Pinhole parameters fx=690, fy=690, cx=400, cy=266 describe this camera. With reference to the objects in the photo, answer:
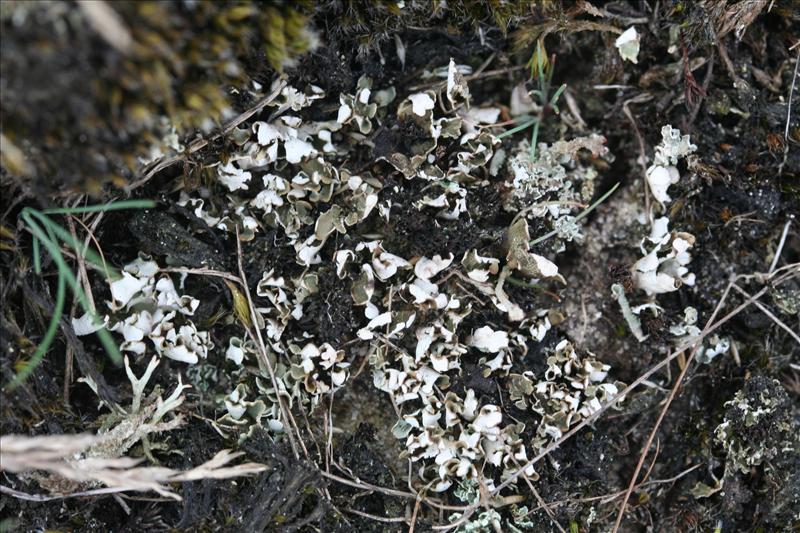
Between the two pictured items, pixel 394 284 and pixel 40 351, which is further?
pixel 394 284

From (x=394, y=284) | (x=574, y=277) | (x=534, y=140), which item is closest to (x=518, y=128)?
(x=534, y=140)

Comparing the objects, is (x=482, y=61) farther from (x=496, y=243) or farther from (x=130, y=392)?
(x=130, y=392)

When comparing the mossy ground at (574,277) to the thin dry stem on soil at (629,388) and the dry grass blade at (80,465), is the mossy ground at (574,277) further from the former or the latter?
the dry grass blade at (80,465)

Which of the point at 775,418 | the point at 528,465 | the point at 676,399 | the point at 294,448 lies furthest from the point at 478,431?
the point at 775,418

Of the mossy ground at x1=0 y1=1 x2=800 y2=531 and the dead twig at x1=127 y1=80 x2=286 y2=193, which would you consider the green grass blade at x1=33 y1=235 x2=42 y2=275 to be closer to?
the mossy ground at x1=0 y1=1 x2=800 y2=531

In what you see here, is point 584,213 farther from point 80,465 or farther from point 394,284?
point 80,465

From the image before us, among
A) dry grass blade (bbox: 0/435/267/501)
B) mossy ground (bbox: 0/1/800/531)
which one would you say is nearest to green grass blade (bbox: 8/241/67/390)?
mossy ground (bbox: 0/1/800/531)

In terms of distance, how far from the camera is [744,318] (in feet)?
11.4

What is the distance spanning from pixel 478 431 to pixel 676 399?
1.11 meters

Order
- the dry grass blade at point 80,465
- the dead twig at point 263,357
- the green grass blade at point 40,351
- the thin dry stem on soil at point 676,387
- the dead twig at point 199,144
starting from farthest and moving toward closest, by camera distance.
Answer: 1. the thin dry stem on soil at point 676,387
2. the dead twig at point 263,357
3. the dead twig at point 199,144
4. the green grass blade at point 40,351
5. the dry grass blade at point 80,465

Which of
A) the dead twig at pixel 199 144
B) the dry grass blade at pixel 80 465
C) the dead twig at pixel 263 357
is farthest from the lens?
the dead twig at pixel 263 357

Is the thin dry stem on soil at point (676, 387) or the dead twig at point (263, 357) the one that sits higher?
the dead twig at point (263, 357)

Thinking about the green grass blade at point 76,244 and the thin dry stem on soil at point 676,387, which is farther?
the thin dry stem on soil at point 676,387

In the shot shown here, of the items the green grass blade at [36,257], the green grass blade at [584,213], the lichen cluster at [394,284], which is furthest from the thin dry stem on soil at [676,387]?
the green grass blade at [36,257]
